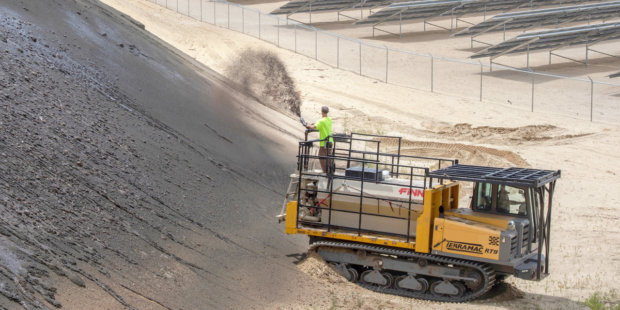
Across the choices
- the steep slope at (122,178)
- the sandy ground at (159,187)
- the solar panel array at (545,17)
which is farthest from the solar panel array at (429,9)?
the steep slope at (122,178)

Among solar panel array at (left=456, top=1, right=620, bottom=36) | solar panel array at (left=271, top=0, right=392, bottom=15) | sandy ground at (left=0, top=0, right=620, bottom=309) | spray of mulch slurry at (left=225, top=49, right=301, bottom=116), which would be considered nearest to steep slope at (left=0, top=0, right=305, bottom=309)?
sandy ground at (left=0, top=0, right=620, bottom=309)

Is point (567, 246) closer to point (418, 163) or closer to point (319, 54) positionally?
point (418, 163)

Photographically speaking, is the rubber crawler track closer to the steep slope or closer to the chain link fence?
the steep slope

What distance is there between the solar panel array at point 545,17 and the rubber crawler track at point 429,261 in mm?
29834

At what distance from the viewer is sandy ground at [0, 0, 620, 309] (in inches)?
486

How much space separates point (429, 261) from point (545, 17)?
113 feet

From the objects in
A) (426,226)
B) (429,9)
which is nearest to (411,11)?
(429,9)

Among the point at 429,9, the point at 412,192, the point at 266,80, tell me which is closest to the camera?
the point at 412,192

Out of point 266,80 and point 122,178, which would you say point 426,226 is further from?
point 266,80

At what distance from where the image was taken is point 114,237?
13.2 meters

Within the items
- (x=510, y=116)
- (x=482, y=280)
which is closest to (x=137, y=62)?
(x=482, y=280)

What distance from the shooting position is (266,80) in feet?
97.7

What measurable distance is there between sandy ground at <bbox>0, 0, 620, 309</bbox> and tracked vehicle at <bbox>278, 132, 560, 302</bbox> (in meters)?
0.46

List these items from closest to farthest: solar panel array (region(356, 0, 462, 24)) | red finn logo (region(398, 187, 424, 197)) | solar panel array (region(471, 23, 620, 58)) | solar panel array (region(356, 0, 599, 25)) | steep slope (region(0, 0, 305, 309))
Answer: steep slope (region(0, 0, 305, 309)) → red finn logo (region(398, 187, 424, 197)) → solar panel array (region(471, 23, 620, 58)) → solar panel array (region(356, 0, 462, 24)) → solar panel array (region(356, 0, 599, 25))
